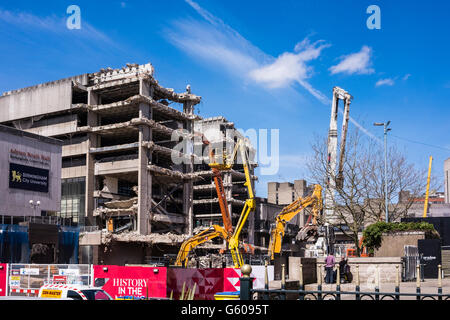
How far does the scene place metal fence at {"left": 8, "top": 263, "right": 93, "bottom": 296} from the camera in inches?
1045

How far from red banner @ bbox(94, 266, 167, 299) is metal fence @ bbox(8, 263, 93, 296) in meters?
3.40

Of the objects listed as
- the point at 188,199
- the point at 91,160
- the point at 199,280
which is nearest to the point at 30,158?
the point at 91,160

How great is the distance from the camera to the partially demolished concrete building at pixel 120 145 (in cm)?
7962

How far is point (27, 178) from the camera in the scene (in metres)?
64.0

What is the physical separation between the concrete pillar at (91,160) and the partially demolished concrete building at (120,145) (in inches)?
6.4

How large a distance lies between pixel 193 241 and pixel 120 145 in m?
35.4

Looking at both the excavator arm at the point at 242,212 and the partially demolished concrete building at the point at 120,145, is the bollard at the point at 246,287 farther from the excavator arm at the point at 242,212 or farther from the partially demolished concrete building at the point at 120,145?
the partially demolished concrete building at the point at 120,145

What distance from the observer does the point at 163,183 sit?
87.9 m

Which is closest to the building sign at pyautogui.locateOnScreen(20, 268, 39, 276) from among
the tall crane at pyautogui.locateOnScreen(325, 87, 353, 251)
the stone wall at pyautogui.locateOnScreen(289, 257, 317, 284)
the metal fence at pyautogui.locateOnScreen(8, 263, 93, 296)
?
the metal fence at pyautogui.locateOnScreen(8, 263, 93, 296)

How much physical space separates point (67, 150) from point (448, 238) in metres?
66.6

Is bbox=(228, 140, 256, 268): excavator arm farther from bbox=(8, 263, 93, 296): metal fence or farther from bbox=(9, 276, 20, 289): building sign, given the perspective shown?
bbox=(9, 276, 20, 289): building sign

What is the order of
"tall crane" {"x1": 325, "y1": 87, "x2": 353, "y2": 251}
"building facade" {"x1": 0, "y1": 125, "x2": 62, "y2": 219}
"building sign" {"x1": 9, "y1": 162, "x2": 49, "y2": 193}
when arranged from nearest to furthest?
"tall crane" {"x1": 325, "y1": 87, "x2": 353, "y2": 251} < "building facade" {"x1": 0, "y1": 125, "x2": 62, "y2": 219} < "building sign" {"x1": 9, "y1": 162, "x2": 49, "y2": 193}
